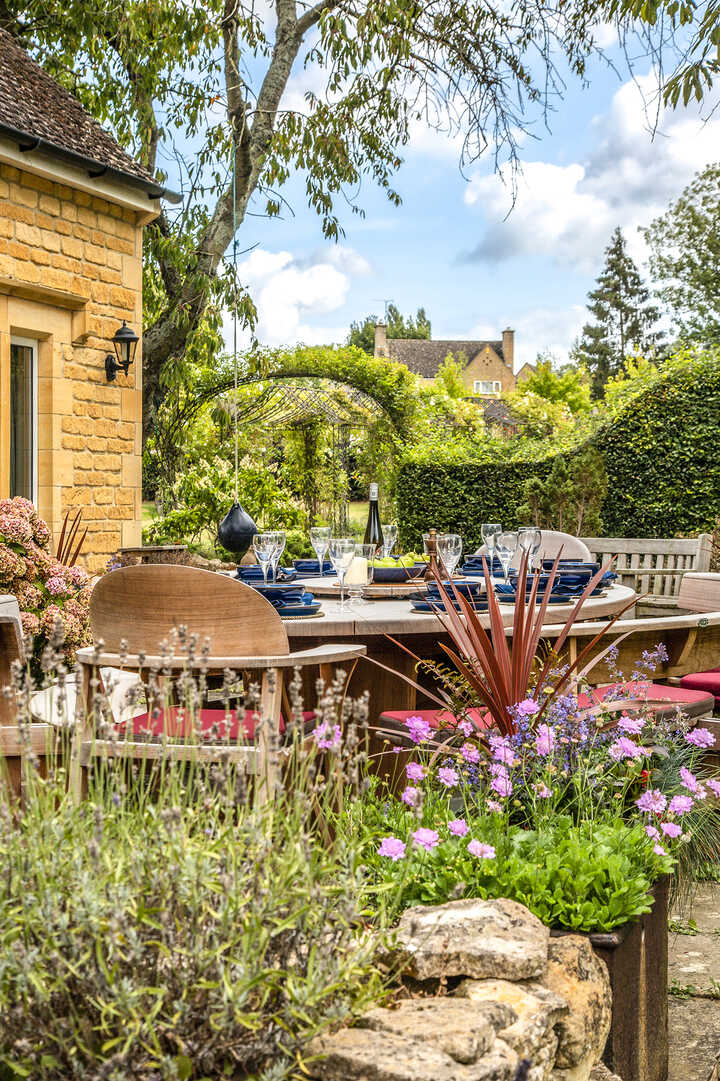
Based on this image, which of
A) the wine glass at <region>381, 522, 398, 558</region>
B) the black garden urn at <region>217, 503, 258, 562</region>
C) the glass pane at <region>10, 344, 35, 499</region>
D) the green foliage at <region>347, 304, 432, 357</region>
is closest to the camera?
the wine glass at <region>381, 522, 398, 558</region>

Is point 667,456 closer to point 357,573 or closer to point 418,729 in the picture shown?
point 357,573

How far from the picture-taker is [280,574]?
4.19 metres

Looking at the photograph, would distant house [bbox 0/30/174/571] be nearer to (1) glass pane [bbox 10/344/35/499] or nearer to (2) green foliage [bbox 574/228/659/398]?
(1) glass pane [bbox 10/344/35/499]

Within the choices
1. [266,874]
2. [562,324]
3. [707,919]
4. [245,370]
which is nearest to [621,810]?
[266,874]

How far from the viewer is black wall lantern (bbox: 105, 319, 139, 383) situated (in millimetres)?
6959

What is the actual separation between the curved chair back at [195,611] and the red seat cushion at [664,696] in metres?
0.90

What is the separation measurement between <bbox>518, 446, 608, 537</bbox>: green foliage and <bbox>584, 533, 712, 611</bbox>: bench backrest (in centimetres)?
292

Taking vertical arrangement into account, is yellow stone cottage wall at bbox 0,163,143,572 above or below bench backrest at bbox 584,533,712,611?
above

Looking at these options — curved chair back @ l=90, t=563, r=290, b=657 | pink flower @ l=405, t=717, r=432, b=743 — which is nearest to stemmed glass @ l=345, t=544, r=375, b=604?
curved chair back @ l=90, t=563, r=290, b=657

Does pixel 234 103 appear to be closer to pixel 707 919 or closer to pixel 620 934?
pixel 707 919

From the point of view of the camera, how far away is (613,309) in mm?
39469

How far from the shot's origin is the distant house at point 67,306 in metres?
6.26

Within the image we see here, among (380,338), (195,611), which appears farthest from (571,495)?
(380,338)

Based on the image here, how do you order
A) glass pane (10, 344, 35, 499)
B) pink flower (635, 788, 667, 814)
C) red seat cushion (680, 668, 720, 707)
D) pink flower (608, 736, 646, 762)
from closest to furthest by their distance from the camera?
1. pink flower (635, 788, 667, 814)
2. pink flower (608, 736, 646, 762)
3. red seat cushion (680, 668, 720, 707)
4. glass pane (10, 344, 35, 499)
